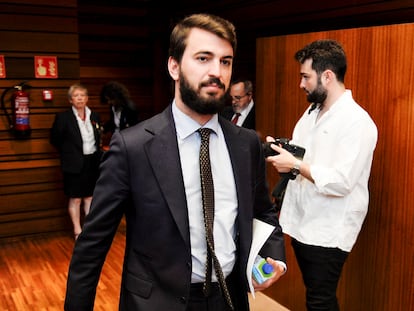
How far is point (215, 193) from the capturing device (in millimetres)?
1558

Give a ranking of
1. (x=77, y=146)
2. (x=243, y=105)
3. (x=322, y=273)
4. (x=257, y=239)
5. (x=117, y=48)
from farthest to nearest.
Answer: (x=117, y=48) < (x=77, y=146) < (x=243, y=105) < (x=322, y=273) < (x=257, y=239)

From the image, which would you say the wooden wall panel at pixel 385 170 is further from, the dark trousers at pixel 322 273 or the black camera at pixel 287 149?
the black camera at pixel 287 149

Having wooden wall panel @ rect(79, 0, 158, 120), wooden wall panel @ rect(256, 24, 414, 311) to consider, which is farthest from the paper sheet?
wooden wall panel @ rect(79, 0, 158, 120)

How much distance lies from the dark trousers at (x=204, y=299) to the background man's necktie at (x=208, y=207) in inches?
1.0

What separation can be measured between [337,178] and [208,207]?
986 mm

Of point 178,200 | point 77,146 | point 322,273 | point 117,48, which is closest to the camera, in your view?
point 178,200

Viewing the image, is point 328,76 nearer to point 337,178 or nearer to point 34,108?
point 337,178

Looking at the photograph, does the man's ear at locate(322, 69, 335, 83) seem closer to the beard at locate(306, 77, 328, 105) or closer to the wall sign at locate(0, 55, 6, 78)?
the beard at locate(306, 77, 328, 105)

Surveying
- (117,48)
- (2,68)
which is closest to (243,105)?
(2,68)

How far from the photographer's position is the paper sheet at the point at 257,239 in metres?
1.59

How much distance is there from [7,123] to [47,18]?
3.86 feet

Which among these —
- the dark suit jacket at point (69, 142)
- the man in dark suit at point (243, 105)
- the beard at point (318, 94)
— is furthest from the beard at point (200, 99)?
the dark suit jacket at point (69, 142)

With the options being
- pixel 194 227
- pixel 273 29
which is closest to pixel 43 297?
pixel 194 227

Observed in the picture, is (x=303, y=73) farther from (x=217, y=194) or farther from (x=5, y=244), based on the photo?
(x=5, y=244)
